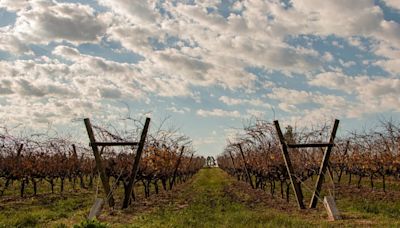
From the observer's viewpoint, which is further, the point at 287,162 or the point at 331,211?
the point at 287,162

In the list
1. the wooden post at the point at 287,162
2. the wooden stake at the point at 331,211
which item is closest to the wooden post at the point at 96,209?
the wooden post at the point at 287,162

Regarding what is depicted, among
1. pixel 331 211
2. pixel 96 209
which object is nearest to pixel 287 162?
pixel 331 211

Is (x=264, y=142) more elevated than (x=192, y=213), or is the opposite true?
(x=264, y=142)

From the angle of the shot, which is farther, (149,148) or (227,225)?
(149,148)

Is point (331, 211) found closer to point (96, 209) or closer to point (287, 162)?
point (287, 162)

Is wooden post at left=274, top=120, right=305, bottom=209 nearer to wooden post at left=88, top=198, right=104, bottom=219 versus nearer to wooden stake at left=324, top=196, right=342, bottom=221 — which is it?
wooden stake at left=324, top=196, right=342, bottom=221

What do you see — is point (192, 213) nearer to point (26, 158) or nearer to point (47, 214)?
point (47, 214)

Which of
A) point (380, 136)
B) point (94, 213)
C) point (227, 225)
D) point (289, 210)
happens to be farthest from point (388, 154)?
point (94, 213)

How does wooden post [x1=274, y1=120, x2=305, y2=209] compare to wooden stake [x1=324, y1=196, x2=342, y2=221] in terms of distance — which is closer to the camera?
wooden stake [x1=324, y1=196, x2=342, y2=221]

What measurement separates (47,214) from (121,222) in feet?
8.85

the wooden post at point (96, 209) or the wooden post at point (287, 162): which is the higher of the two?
the wooden post at point (287, 162)

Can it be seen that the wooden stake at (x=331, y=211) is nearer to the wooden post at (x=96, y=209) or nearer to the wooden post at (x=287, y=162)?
the wooden post at (x=287, y=162)

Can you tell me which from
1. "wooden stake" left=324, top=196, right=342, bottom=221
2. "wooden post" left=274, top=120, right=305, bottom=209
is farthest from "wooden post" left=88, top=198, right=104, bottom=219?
"wooden stake" left=324, top=196, right=342, bottom=221

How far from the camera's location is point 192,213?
452 inches
